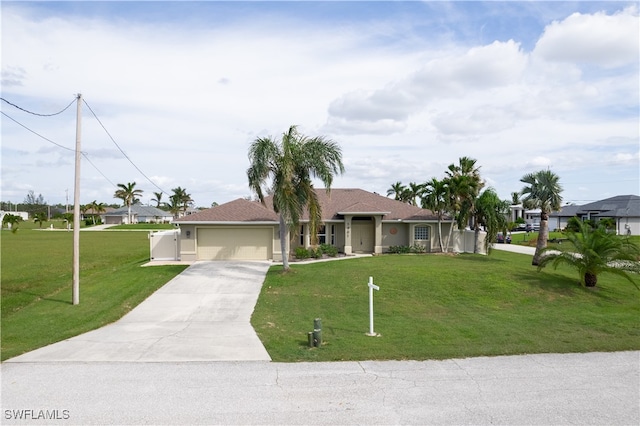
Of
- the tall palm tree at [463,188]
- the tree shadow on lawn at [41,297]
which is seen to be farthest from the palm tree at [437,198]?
the tree shadow on lawn at [41,297]

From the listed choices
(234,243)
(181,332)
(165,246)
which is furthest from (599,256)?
(165,246)

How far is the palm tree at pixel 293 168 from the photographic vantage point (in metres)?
19.4

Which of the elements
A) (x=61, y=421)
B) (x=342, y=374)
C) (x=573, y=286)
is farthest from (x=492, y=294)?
(x=61, y=421)

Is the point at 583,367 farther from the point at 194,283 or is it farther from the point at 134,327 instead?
the point at 194,283

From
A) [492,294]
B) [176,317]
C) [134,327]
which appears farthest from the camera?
[492,294]

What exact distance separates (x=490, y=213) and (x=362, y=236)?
8.15 meters

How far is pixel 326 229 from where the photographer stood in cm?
2948

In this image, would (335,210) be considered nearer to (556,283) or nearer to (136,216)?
(556,283)

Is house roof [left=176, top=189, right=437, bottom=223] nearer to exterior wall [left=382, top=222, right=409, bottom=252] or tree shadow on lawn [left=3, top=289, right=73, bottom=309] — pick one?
exterior wall [left=382, top=222, right=409, bottom=252]

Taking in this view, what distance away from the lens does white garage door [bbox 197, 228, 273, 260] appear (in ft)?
Result: 86.2

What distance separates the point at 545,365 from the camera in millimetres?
9516

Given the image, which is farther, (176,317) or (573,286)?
(573,286)

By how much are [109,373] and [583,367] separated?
380 inches

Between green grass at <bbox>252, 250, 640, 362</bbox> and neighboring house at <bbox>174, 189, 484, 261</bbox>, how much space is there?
4324 millimetres
